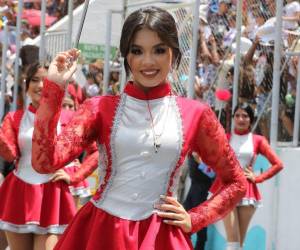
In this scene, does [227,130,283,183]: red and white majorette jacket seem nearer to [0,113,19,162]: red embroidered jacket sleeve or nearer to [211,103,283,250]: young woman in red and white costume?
[211,103,283,250]: young woman in red and white costume

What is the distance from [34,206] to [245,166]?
366cm

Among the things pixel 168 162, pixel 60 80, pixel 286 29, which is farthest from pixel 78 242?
pixel 286 29

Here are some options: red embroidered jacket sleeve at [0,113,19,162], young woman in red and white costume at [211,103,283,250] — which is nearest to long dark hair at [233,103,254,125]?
young woman in red and white costume at [211,103,283,250]

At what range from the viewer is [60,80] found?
3.02m

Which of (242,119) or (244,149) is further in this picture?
(242,119)

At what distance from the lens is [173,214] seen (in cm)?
324

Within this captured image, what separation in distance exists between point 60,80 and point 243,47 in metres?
7.40

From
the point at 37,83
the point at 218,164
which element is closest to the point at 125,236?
the point at 218,164

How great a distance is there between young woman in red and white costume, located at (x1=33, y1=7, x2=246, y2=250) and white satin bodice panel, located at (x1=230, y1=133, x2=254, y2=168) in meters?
5.63

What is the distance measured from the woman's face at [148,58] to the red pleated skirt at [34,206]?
2727 mm

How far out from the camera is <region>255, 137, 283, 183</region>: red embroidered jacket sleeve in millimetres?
8406

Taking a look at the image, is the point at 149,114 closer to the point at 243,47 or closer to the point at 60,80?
the point at 60,80

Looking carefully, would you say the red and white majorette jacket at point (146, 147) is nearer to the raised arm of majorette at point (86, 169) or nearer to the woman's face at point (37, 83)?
the woman's face at point (37, 83)

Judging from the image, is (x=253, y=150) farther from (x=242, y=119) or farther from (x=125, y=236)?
(x=125, y=236)
